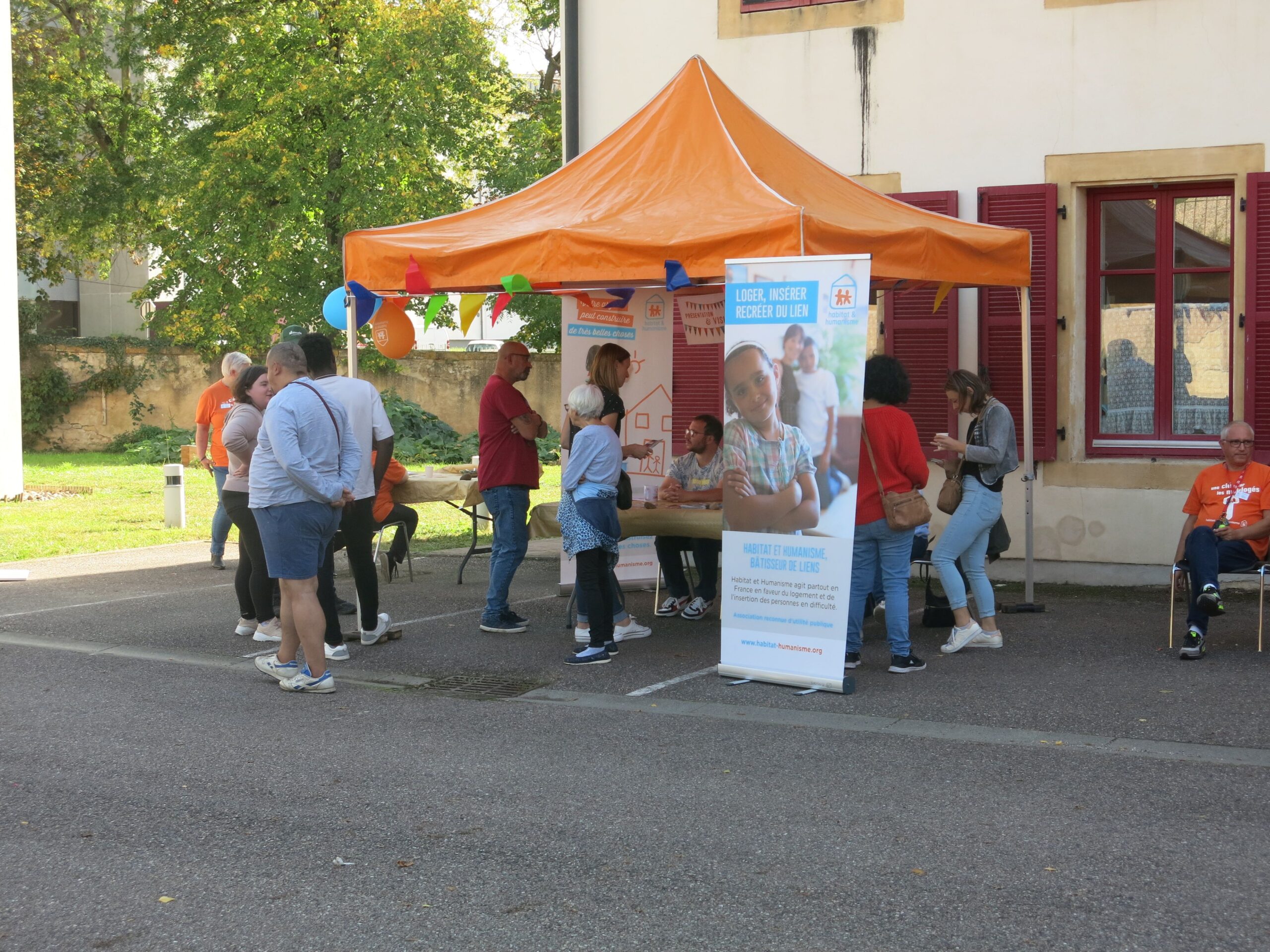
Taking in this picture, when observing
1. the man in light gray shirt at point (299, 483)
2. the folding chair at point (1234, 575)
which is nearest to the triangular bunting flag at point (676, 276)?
the man in light gray shirt at point (299, 483)

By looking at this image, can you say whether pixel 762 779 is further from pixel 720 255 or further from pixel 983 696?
pixel 720 255

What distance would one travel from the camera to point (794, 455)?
6.92 m

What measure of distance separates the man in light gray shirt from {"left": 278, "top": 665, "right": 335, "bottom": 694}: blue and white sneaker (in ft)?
0.28

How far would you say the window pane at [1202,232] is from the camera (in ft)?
34.1

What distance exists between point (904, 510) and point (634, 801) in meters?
2.56

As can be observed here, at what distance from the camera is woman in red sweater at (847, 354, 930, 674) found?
23.7ft

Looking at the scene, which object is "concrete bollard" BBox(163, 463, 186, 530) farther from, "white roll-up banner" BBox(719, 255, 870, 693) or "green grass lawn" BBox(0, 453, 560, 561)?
"white roll-up banner" BBox(719, 255, 870, 693)

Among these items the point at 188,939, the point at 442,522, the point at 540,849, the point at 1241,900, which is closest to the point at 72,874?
the point at 188,939

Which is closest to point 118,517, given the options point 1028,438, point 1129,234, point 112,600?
point 112,600

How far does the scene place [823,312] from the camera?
6770 millimetres

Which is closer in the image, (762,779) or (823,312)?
(762,779)

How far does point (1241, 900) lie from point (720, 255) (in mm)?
4371

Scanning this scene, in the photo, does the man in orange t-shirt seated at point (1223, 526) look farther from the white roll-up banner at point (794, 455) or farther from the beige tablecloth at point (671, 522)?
the beige tablecloth at point (671, 522)

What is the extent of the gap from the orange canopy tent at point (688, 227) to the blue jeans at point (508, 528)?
1.25 m
